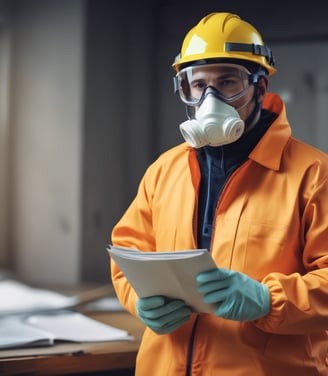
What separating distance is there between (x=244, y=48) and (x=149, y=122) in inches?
70.1

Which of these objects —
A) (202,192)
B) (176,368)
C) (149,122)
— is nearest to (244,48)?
(202,192)

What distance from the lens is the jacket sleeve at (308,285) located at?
4.58ft

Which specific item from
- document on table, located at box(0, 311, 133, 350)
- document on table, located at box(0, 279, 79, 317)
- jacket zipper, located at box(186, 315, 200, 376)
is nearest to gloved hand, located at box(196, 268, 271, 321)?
jacket zipper, located at box(186, 315, 200, 376)

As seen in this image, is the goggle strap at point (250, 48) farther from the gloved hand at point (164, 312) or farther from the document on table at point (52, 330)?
the document on table at point (52, 330)

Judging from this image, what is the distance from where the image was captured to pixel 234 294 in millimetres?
1389

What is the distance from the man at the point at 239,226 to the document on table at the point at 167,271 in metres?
0.02

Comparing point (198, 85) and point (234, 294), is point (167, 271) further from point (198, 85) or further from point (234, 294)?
point (198, 85)

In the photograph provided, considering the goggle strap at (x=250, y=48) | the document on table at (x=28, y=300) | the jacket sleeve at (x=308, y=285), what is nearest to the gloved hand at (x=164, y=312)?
the jacket sleeve at (x=308, y=285)

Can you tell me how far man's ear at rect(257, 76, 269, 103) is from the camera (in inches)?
62.9

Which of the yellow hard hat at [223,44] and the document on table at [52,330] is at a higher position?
the yellow hard hat at [223,44]

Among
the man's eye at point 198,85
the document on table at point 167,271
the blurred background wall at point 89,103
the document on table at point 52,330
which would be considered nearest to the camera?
the document on table at point 167,271

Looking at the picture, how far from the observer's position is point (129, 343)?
189 cm

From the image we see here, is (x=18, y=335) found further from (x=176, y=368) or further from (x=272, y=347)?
(x=272, y=347)

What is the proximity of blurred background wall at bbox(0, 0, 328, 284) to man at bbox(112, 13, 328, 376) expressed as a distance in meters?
1.44
